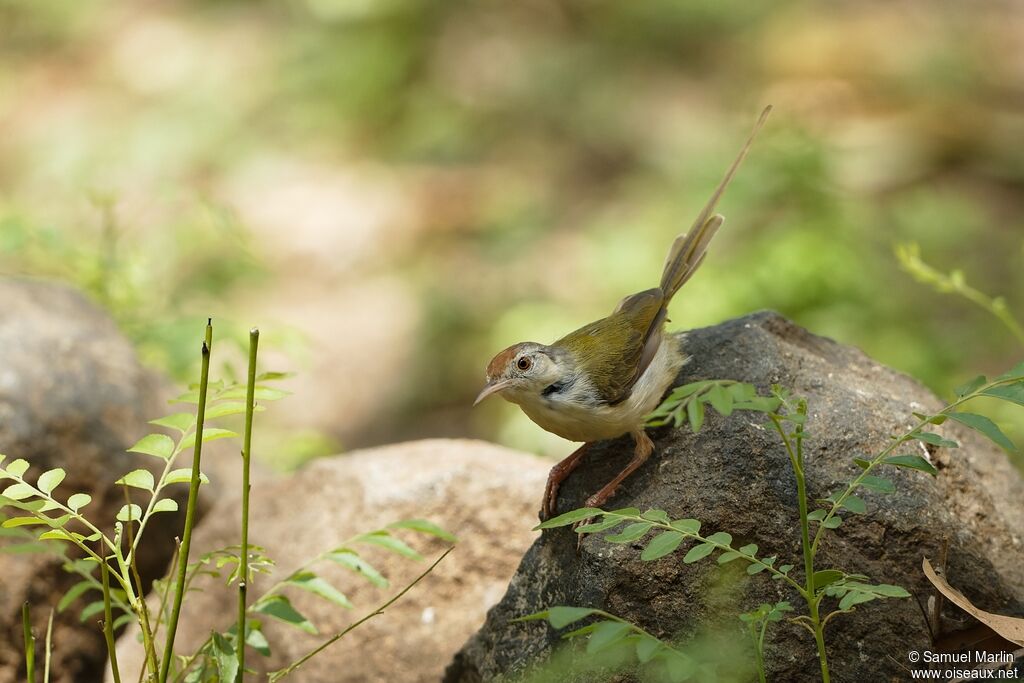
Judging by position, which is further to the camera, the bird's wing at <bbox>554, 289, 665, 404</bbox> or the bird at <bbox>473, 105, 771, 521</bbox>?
the bird's wing at <bbox>554, 289, 665, 404</bbox>

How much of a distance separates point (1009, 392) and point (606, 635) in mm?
1182

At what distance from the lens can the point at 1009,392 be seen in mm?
2650

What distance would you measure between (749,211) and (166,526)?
574cm

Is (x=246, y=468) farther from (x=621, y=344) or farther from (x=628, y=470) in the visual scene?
(x=621, y=344)

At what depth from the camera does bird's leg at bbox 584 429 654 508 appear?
354cm

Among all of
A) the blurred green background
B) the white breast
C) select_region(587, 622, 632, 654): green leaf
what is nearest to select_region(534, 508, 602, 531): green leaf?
select_region(587, 622, 632, 654): green leaf

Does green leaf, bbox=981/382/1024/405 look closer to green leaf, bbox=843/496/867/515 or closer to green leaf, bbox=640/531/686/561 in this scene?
green leaf, bbox=843/496/867/515

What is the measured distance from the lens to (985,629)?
306 centimetres

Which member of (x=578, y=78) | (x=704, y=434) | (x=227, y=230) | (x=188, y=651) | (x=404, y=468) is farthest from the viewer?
(x=578, y=78)

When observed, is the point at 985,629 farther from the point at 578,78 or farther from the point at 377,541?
the point at 578,78

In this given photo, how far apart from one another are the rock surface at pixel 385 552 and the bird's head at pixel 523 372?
0.80 metres

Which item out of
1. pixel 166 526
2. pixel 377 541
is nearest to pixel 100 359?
pixel 166 526

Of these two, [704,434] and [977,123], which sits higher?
[977,123]

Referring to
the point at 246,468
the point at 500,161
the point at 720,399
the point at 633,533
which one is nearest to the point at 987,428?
the point at 720,399
